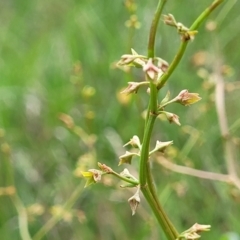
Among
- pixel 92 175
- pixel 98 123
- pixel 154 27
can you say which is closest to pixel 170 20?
pixel 154 27

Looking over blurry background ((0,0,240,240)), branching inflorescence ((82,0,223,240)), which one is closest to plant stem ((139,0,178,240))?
branching inflorescence ((82,0,223,240))

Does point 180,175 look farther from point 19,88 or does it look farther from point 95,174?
point 95,174

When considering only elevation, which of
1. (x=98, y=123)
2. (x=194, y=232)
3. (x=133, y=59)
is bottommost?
(x=194, y=232)

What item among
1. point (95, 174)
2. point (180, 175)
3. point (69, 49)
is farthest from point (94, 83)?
point (95, 174)

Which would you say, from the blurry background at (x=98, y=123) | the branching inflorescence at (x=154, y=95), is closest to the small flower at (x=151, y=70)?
the branching inflorescence at (x=154, y=95)

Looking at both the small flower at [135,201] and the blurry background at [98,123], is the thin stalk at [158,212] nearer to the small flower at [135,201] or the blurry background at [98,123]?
the small flower at [135,201]

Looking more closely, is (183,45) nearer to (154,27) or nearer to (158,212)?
(154,27)

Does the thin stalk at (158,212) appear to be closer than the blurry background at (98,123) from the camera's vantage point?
Yes

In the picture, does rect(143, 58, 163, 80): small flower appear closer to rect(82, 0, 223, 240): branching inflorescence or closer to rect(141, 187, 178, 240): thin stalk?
rect(82, 0, 223, 240): branching inflorescence

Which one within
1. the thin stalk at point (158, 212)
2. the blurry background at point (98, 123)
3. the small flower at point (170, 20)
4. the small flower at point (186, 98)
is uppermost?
the blurry background at point (98, 123)
